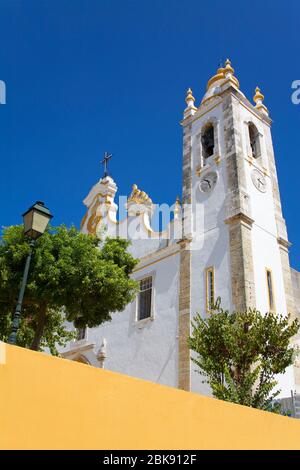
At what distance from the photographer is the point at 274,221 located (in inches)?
698

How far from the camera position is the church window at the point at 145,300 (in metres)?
17.7

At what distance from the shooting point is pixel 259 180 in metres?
18.1

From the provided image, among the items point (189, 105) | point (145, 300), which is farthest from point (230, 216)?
point (189, 105)

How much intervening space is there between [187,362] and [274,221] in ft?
20.9

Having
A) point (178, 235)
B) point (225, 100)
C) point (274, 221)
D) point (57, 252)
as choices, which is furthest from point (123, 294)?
point (225, 100)

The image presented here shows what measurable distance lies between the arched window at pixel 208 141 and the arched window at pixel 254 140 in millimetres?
1603

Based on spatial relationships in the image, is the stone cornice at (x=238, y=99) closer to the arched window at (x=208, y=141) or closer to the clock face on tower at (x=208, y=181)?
the arched window at (x=208, y=141)

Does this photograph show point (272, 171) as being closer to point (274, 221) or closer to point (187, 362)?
point (274, 221)

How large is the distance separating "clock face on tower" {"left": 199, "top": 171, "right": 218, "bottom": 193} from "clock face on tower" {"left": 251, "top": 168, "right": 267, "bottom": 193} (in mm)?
1423

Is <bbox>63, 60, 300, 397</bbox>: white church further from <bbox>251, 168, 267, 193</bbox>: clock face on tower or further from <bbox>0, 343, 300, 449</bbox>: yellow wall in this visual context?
<bbox>0, 343, 300, 449</bbox>: yellow wall

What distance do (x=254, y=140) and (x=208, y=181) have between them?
335 centimetres

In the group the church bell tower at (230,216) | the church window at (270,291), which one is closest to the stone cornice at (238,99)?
the church bell tower at (230,216)

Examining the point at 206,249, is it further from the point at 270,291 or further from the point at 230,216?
the point at 270,291

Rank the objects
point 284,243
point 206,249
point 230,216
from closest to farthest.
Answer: point 230,216 → point 206,249 → point 284,243
